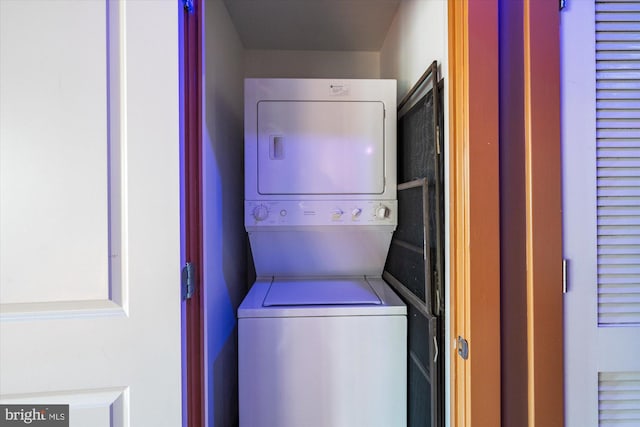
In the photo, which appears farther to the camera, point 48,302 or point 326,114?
point 326,114

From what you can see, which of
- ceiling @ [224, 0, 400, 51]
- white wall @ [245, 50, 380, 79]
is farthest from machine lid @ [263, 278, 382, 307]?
ceiling @ [224, 0, 400, 51]

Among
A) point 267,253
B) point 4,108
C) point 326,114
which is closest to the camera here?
point 4,108

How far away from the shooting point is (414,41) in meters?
1.63

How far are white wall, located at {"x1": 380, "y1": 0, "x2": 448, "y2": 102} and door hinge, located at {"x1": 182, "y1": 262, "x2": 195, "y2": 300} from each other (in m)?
1.43

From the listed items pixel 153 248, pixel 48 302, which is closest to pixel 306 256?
pixel 153 248

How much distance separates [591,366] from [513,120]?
3.12 ft

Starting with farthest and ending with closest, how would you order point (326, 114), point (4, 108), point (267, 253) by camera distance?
1. point (267, 253)
2. point (326, 114)
3. point (4, 108)

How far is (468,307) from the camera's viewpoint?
95cm

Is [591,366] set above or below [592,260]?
below

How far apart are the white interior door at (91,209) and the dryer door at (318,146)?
0.88 meters

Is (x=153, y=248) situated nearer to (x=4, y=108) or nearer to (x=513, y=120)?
(x=4, y=108)

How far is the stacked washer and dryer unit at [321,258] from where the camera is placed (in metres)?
1.46

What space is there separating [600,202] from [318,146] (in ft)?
4.74
